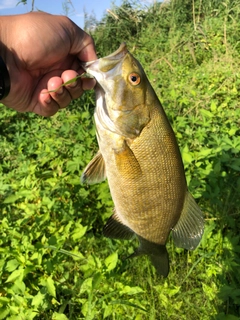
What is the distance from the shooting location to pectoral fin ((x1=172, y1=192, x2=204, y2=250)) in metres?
1.82

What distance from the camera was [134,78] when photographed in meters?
1.58

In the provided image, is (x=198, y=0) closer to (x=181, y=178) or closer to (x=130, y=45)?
(x=130, y=45)

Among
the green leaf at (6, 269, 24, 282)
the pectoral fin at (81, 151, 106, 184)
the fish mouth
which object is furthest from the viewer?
the green leaf at (6, 269, 24, 282)

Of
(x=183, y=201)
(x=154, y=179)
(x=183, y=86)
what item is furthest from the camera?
(x=183, y=86)

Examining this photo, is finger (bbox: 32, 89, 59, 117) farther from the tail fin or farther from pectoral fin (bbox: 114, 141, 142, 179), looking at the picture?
the tail fin

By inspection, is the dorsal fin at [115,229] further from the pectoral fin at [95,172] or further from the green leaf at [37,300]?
the green leaf at [37,300]

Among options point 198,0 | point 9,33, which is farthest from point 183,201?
point 198,0

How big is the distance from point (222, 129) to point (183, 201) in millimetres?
1733

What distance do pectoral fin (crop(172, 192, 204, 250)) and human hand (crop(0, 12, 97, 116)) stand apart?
89 cm

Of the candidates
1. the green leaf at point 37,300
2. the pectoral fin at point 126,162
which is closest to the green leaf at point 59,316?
the green leaf at point 37,300

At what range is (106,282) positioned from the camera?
2365 mm

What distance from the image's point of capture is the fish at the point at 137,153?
158 centimetres

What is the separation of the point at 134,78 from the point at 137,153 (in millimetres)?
366

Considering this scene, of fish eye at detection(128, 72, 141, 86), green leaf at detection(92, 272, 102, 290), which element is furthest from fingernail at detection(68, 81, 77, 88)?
green leaf at detection(92, 272, 102, 290)
